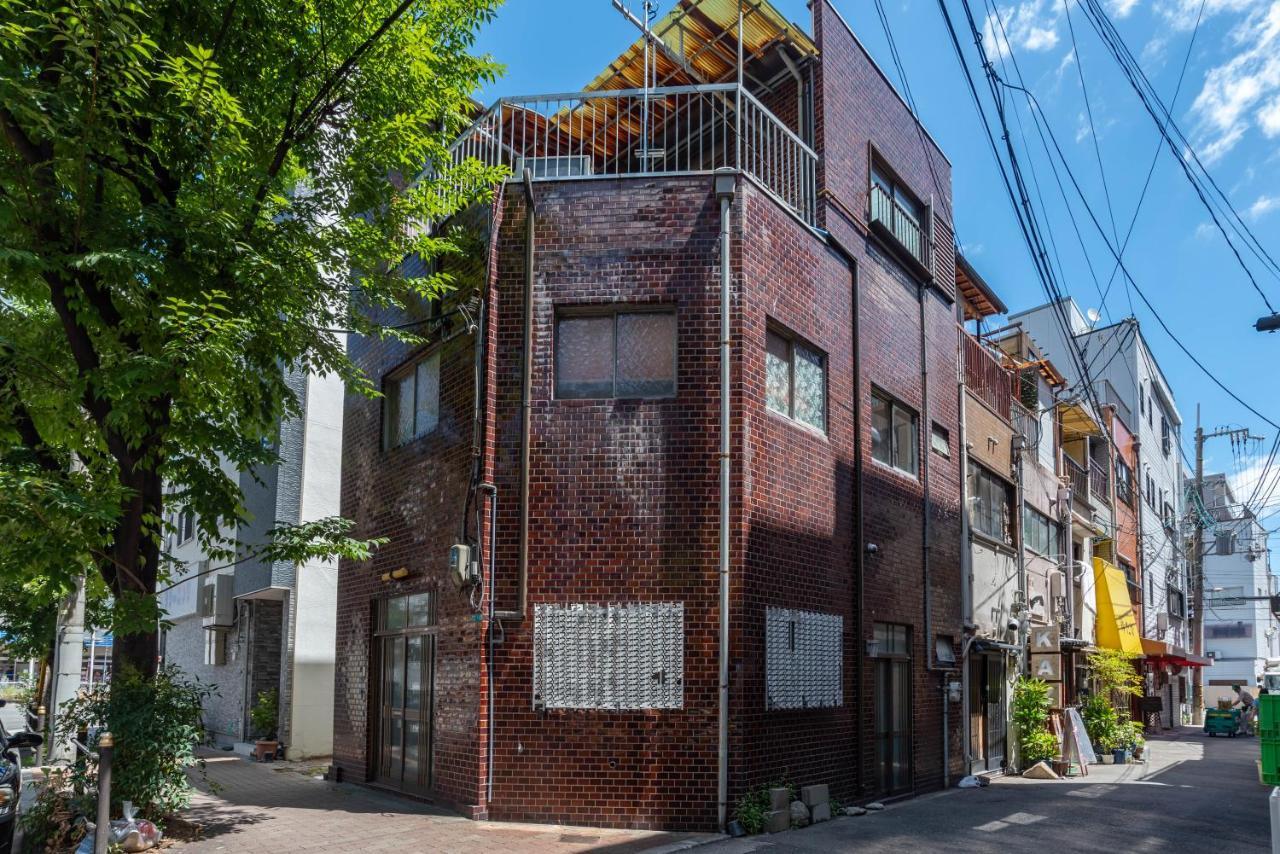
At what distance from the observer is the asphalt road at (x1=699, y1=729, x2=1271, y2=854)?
10883 mm

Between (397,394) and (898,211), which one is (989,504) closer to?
(898,211)

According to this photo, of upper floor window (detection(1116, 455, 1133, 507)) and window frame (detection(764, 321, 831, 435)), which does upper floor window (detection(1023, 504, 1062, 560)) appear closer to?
upper floor window (detection(1116, 455, 1133, 507))

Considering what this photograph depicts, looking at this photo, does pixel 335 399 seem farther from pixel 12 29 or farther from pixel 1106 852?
pixel 1106 852

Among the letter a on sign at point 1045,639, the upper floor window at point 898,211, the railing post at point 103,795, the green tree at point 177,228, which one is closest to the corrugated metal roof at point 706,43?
the upper floor window at point 898,211

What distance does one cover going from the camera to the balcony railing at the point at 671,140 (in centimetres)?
1274

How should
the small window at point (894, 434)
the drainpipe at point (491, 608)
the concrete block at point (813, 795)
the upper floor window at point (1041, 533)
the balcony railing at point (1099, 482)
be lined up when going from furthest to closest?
the balcony railing at point (1099, 482) < the upper floor window at point (1041, 533) < the small window at point (894, 434) < the concrete block at point (813, 795) < the drainpipe at point (491, 608)

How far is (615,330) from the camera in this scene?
40.0 feet

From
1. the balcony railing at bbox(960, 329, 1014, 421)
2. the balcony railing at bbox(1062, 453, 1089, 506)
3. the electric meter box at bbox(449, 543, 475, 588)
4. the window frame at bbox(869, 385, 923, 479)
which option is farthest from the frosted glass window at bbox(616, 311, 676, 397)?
the balcony railing at bbox(1062, 453, 1089, 506)

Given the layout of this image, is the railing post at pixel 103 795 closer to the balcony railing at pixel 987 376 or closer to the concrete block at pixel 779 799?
the concrete block at pixel 779 799

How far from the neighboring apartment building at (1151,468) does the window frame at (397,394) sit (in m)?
25.9

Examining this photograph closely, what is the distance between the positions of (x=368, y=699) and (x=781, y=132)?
383 inches

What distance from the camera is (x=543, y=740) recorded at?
1118 centimetres

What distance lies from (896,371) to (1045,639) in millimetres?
8231

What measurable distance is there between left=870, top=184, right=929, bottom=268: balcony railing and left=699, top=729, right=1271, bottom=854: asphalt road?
8576 mm
